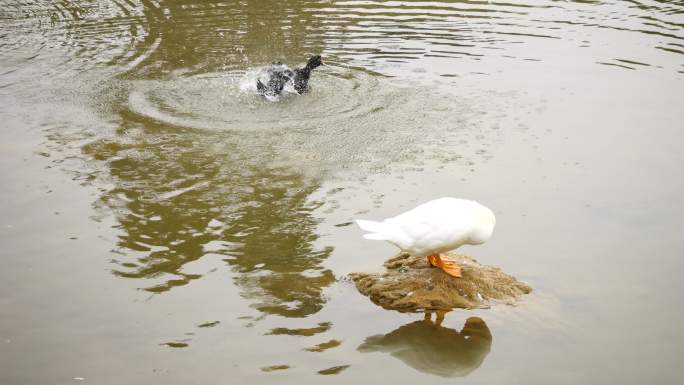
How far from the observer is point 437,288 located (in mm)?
5465

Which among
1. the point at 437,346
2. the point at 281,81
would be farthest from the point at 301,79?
Result: the point at 437,346

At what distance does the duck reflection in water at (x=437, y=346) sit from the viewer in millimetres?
4859

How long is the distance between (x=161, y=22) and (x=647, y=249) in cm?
994

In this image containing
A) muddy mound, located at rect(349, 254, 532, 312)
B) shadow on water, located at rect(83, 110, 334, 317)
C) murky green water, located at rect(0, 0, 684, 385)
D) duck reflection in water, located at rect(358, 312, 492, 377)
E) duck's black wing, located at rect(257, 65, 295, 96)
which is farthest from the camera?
duck's black wing, located at rect(257, 65, 295, 96)

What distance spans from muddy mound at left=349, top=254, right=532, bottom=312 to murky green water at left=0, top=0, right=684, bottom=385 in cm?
12

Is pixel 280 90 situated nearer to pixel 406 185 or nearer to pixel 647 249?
pixel 406 185

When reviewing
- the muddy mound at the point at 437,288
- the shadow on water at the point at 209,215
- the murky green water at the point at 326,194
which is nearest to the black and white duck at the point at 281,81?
the murky green water at the point at 326,194

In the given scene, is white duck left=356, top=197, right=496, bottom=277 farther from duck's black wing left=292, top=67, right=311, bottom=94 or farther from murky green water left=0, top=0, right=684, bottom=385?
duck's black wing left=292, top=67, right=311, bottom=94

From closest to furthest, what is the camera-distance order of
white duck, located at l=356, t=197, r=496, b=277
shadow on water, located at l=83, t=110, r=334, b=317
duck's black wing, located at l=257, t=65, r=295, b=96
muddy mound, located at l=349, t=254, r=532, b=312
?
white duck, located at l=356, t=197, r=496, b=277
muddy mound, located at l=349, t=254, r=532, b=312
shadow on water, located at l=83, t=110, r=334, b=317
duck's black wing, located at l=257, t=65, r=295, b=96

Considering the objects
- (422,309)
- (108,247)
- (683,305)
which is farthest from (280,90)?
(683,305)

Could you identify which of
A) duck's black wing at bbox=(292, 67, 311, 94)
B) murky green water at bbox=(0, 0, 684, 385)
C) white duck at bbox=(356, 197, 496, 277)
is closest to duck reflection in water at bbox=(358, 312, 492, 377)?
murky green water at bbox=(0, 0, 684, 385)

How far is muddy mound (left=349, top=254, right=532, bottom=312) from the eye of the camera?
5.42 meters

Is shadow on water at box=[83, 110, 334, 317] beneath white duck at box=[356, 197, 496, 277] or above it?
beneath

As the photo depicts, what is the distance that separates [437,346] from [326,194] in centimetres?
246
